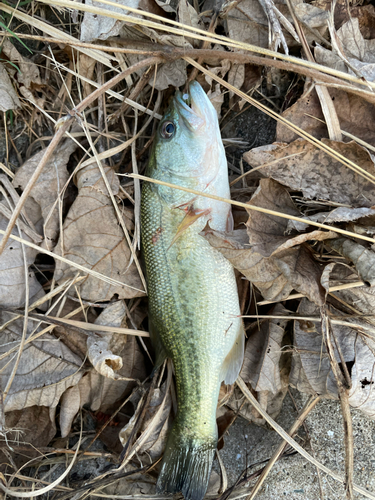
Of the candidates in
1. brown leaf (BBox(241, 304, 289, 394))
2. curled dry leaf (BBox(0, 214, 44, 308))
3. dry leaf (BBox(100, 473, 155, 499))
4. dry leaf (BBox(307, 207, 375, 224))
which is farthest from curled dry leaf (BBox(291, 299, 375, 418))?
curled dry leaf (BBox(0, 214, 44, 308))

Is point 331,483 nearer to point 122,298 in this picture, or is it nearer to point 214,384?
point 214,384

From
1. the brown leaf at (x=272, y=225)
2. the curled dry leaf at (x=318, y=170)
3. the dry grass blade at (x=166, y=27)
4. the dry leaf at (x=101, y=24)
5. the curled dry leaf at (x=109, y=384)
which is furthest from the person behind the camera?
the curled dry leaf at (x=109, y=384)

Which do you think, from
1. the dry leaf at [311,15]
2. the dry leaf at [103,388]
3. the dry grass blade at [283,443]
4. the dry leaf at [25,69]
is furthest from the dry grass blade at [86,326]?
the dry leaf at [311,15]

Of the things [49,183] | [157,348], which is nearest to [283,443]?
[157,348]

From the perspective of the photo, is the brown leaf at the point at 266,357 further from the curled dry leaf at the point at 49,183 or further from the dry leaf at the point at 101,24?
the dry leaf at the point at 101,24

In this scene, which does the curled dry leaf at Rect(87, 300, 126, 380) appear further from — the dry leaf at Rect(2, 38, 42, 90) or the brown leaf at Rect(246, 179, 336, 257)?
the dry leaf at Rect(2, 38, 42, 90)

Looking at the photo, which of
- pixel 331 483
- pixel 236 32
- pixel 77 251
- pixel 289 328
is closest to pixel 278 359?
pixel 289 328
